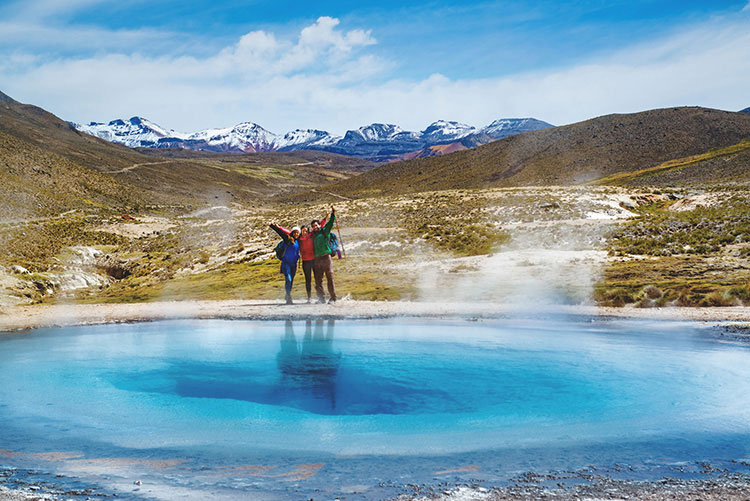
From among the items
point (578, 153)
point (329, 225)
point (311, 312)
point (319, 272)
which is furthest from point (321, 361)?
point (578, 153)

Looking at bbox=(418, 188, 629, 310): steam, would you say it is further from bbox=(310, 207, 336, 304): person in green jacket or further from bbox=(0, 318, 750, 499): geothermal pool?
bbox=(310, 207, 336, 304): person in green jacket

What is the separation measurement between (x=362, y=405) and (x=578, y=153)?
120682 millimetres

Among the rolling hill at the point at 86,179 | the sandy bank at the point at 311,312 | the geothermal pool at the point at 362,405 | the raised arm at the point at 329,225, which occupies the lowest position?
the geothermal pool at the point at 362,405

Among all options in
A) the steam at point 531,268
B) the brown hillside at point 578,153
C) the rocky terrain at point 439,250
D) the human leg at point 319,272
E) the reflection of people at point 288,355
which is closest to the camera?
the reflection of people at point 288,355

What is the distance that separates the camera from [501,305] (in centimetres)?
1777

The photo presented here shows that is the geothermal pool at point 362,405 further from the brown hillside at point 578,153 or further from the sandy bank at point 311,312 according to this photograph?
the brown hillside at point 578,153

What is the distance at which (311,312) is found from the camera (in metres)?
16.8

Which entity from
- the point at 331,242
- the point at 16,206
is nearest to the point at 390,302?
the point at 331,242

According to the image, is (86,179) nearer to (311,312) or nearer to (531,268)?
(531,268)

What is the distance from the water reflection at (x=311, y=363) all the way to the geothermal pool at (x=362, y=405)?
58 mm

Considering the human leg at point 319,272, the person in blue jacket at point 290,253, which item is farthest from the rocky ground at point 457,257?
the person in blue jacket at point 290,253

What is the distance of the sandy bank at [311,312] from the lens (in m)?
15.8

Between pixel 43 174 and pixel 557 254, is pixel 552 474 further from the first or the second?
pixel 43 174

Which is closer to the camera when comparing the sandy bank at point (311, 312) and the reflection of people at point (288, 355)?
the reflection of people at point (288, 355)
